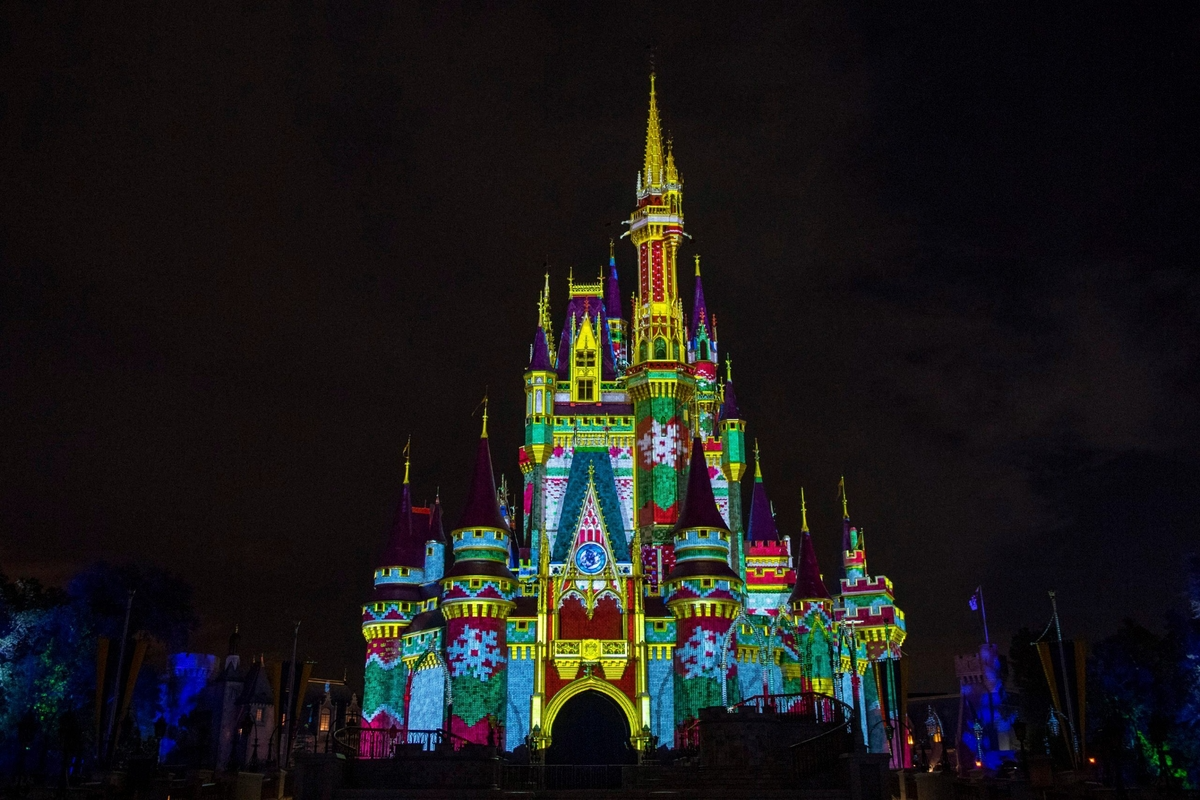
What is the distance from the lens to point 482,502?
45.7 m

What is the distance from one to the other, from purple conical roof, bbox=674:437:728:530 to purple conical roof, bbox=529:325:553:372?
34.4 feet

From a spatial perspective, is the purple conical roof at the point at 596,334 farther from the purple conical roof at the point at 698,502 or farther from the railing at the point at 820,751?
the railing at the point at 820,751

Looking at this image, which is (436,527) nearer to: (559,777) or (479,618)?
(479,618)

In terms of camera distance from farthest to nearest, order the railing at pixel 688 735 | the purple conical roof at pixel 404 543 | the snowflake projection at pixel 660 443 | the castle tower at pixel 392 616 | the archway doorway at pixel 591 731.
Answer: the snowflake projection at pixel 660 443
the purple conical roof at pixel 404 543
the castle tower at pixel 392 616
the archway doorway at pixel 591 731
the railing at pixel 688 735

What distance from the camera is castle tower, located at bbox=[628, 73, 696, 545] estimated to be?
5091 cm

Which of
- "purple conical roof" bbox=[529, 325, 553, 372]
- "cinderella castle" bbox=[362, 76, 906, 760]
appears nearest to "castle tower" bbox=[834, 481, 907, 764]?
"cinderella castle" bbox=[362, 76, 906, 760]

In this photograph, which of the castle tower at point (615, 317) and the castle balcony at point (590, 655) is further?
the castle tower at point (615, 317)

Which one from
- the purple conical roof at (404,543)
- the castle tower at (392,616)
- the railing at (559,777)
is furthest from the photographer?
the purple conical roof at (404,543)

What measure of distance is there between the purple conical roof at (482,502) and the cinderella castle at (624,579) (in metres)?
0.10

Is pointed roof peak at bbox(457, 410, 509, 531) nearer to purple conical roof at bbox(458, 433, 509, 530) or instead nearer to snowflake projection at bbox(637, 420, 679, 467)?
purple conical roof at bbox(458, 433, 509, 530)

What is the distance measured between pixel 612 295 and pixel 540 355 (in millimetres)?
11487

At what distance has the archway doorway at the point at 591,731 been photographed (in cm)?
4262

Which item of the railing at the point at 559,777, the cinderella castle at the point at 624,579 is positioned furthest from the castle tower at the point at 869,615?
the railing at the point at 559,777

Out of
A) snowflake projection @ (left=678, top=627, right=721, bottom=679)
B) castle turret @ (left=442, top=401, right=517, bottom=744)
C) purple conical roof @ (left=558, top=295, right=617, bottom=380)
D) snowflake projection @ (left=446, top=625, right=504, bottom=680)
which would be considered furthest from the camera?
purple conical roof @ (left=558, top=295, right=617, bottom=380)
